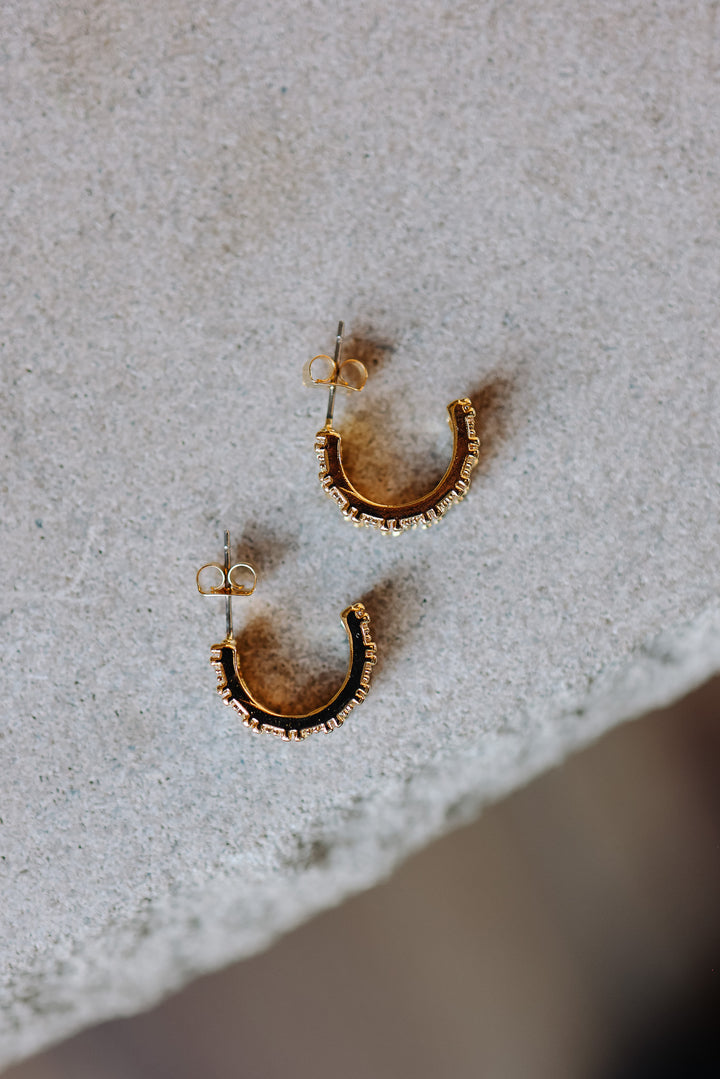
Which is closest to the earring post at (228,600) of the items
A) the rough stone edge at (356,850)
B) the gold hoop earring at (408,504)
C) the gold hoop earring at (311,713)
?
the gold hoop earring at (311,713)

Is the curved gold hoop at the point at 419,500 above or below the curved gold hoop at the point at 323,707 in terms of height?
above

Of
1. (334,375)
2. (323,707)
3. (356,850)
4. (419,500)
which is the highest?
(334,375)

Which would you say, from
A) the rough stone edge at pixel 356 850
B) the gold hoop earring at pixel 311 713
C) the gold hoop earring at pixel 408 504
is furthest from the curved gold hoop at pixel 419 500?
the rough stone edge at pixel 356 850

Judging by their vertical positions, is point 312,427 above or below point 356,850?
above

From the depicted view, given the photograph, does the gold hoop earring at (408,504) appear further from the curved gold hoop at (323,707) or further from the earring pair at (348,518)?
the curved gold hoop at (323,707)

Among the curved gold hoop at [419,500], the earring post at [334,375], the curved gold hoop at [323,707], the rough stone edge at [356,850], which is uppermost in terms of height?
the earring post at [334,375]

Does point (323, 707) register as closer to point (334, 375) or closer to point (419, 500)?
point (419, 500)

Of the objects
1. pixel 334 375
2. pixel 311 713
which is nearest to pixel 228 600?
pixel 311 713

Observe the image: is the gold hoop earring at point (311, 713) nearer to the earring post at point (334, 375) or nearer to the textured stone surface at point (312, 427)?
the textured stone surface at point (312, 427)

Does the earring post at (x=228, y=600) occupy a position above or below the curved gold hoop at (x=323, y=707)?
above
